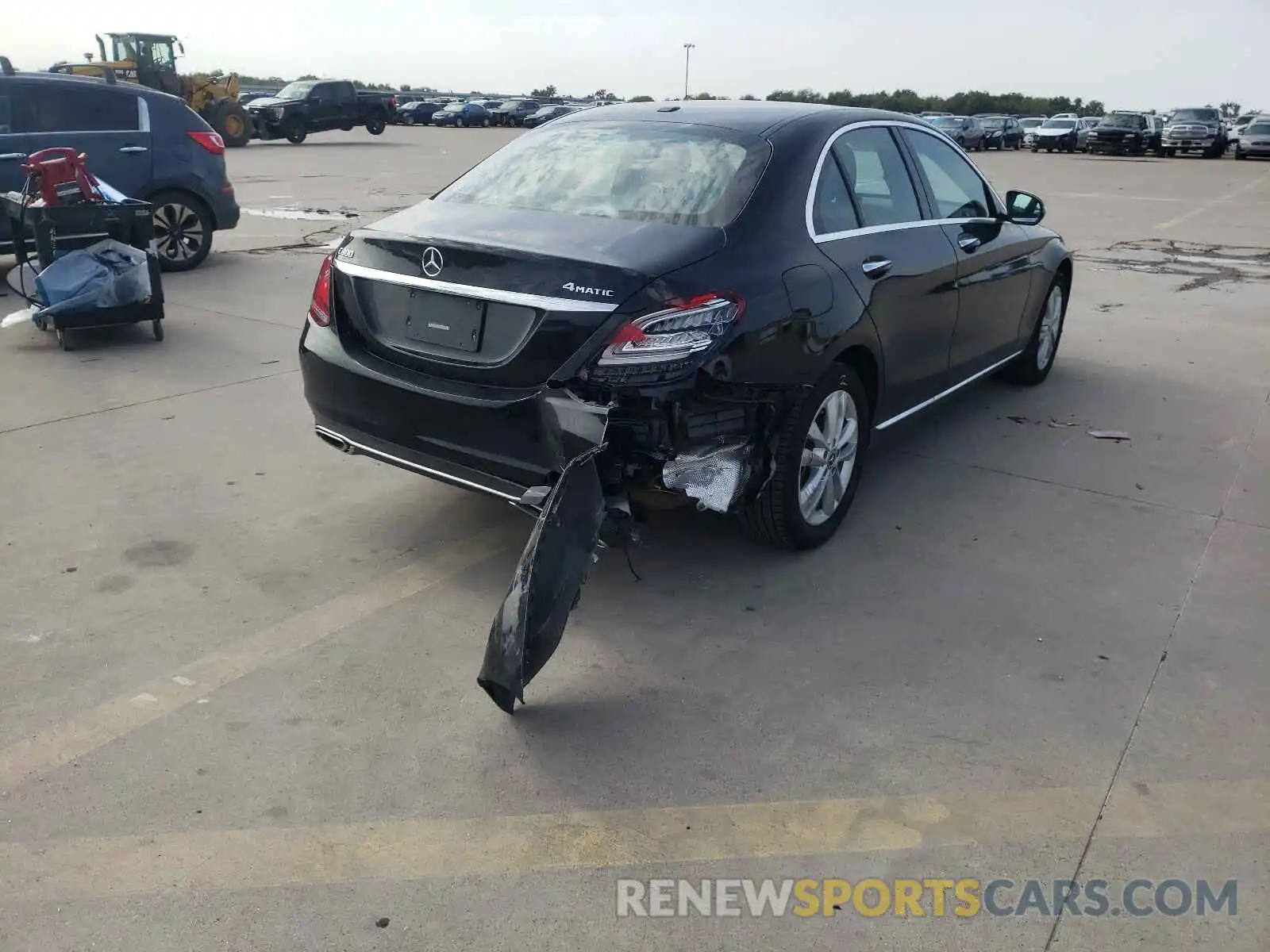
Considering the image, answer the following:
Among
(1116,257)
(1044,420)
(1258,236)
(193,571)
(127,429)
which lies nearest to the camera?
(193,571)

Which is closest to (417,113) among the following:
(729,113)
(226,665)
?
(729,113)

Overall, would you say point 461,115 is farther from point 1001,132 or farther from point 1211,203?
point 1211,203

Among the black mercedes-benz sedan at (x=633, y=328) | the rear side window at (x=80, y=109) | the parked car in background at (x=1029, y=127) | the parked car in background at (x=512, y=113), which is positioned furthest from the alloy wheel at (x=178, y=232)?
the parked car in background at (x=512, y=113)

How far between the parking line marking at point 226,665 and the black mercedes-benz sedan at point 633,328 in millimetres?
468

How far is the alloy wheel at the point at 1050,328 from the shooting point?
6.78 m

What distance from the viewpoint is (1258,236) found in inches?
586

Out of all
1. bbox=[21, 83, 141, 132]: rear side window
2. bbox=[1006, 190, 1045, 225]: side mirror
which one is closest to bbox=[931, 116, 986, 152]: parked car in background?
bbox=[21, 83, 141, 132]: rear side window

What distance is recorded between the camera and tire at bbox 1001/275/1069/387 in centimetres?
666

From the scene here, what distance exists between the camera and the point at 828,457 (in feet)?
13.9

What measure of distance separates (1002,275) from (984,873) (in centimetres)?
391

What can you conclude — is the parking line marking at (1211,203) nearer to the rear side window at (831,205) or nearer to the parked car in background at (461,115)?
the rear side window at (831,205)

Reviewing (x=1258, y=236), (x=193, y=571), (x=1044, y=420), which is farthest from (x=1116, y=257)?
(x=193, y=571)

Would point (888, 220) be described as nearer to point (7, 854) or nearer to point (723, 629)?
point (723, 629)

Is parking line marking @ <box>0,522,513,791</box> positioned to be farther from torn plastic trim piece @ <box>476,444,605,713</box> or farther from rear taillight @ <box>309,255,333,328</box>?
rear taillight @ <box>309,255,333,328</box>
